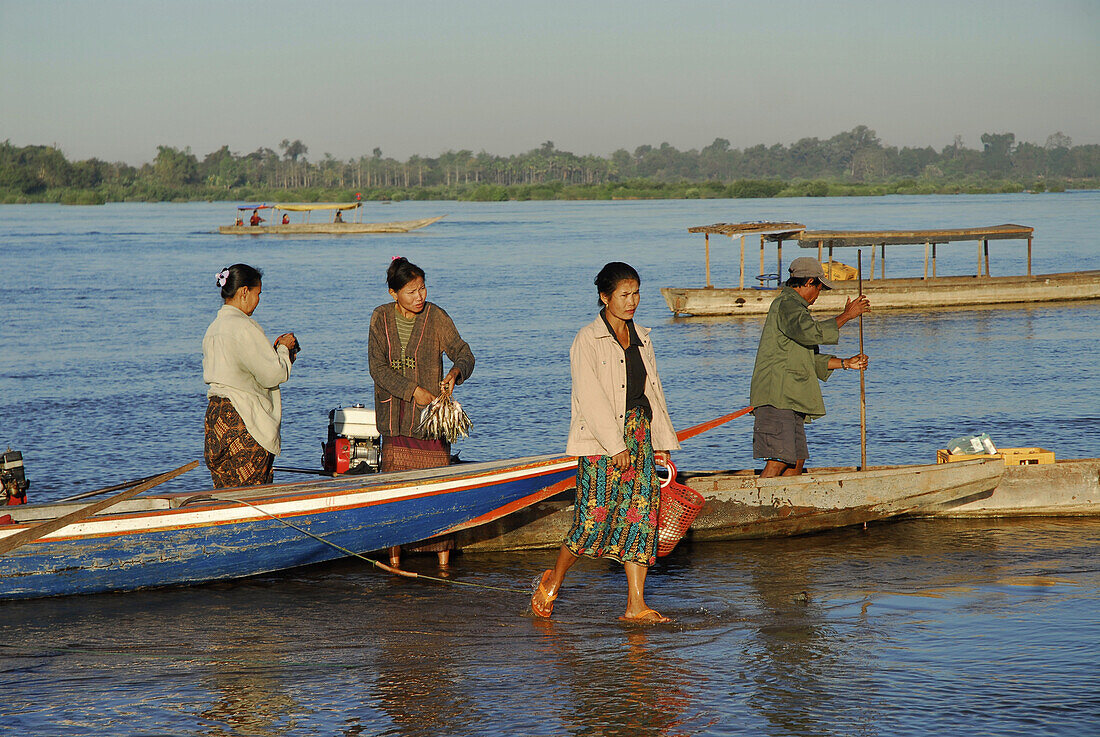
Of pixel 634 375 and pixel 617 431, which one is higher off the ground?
pixel 634 375

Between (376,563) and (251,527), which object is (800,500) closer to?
(376,563)

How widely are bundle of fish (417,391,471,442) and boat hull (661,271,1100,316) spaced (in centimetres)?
1898

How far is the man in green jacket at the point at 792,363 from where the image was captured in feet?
20.4

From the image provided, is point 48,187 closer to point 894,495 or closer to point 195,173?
point 195,173

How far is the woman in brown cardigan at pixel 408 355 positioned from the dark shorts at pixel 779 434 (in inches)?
71.5

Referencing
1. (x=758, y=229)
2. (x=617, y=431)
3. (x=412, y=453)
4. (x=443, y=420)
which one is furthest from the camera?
(x=758, y=229)

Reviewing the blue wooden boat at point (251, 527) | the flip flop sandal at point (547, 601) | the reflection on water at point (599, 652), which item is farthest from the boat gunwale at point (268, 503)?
the flip flop sandal at point (547, 601)

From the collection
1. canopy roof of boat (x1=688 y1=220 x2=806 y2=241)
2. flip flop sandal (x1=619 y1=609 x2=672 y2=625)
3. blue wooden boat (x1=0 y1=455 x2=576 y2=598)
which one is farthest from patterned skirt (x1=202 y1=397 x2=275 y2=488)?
canopy roof of boat (x1=688 y1=220 x2=806 y2=241)

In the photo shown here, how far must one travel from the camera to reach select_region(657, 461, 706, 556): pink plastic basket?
5281 mm

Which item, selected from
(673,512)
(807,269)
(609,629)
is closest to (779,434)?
(807,269)

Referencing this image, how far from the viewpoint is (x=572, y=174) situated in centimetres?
16938

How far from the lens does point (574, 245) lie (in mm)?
53406

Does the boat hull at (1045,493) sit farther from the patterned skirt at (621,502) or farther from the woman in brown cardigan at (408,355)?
the woman in brown cardigan at (408,355)

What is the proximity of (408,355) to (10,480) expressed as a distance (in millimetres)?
2647
